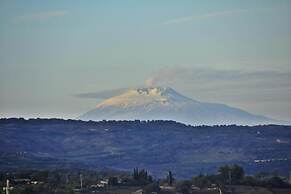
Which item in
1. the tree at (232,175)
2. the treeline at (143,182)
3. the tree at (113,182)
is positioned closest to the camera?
the treeline at (143,182)

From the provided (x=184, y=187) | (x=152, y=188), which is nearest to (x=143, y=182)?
(x=184, y=187)

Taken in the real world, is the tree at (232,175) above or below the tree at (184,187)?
above

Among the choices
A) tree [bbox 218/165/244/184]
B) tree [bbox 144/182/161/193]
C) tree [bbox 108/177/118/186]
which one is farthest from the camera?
tree [bbox 218/165/244/184]

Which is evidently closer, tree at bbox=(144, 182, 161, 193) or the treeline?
tree at bbox=(144, 182, 161, 193)

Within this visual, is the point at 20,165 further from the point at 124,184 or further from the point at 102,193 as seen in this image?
the point at 102,193

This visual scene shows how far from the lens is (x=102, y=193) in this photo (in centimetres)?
10725

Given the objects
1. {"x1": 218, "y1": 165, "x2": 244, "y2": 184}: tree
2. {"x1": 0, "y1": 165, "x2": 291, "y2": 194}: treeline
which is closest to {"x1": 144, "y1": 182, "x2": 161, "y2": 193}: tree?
{"x1": 0, "y1": 165, "x2": 291, "y2": 194}: treeline

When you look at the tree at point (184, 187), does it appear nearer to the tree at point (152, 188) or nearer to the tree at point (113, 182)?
the tree at point (152, 188)

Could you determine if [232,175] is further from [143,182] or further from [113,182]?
[113,182]

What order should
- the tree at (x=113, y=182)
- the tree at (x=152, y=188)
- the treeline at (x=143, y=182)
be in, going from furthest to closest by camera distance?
1. the tree at (x=113, y=182)
2. the treeline at (x=143, y=182)
3. the tree at (x=152, y=188)

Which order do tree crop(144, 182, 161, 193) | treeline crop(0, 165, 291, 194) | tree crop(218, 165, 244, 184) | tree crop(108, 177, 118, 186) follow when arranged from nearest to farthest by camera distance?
tree crop(144, 182, 161, 193) < treeline crop(0, 165, 291, 194) < tree crop(108, 177, 118, 186) < tree crop(218, 165, 244, 184)

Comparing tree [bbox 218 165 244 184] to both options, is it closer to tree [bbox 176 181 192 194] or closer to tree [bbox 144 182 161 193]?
tree [bbox 176 181 192 194]

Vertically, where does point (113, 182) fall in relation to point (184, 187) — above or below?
above

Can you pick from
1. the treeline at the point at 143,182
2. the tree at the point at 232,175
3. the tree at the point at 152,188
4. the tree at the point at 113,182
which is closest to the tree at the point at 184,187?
the treeline at the point at 143,182
